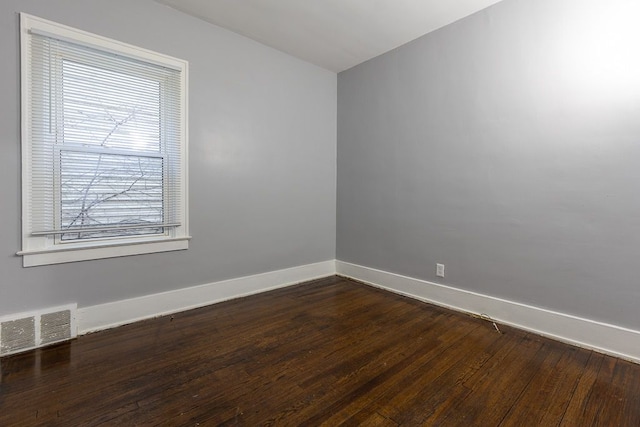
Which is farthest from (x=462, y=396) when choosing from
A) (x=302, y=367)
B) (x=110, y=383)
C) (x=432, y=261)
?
(x=110, y=383)

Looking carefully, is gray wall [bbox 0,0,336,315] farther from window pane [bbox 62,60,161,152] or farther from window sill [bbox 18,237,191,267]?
window pane [bbox 62,60,161,152]

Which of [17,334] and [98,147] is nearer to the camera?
[17,334]

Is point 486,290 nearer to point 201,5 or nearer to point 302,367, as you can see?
point 302,367

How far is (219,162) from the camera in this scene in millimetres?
2916

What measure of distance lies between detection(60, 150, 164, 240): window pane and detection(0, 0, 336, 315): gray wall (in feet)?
0.81

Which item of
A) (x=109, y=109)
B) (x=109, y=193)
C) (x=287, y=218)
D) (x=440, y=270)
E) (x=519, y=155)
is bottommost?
(x=440, y=270)

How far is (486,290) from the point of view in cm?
262

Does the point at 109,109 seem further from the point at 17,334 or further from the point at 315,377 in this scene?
the point at 315,377

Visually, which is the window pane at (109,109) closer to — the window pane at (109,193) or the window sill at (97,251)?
the window pane at (109,193)

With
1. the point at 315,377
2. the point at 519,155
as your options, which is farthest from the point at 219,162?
the point at 519,155

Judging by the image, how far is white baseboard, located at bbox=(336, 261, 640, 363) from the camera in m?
2.00

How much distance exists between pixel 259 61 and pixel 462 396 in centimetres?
332

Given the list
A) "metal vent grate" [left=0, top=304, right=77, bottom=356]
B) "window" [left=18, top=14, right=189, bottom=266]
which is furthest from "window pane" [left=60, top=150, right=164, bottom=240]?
"metal vent grate" [left=0, top=304, right=77, bottom=356]

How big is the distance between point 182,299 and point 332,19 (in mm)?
2881
